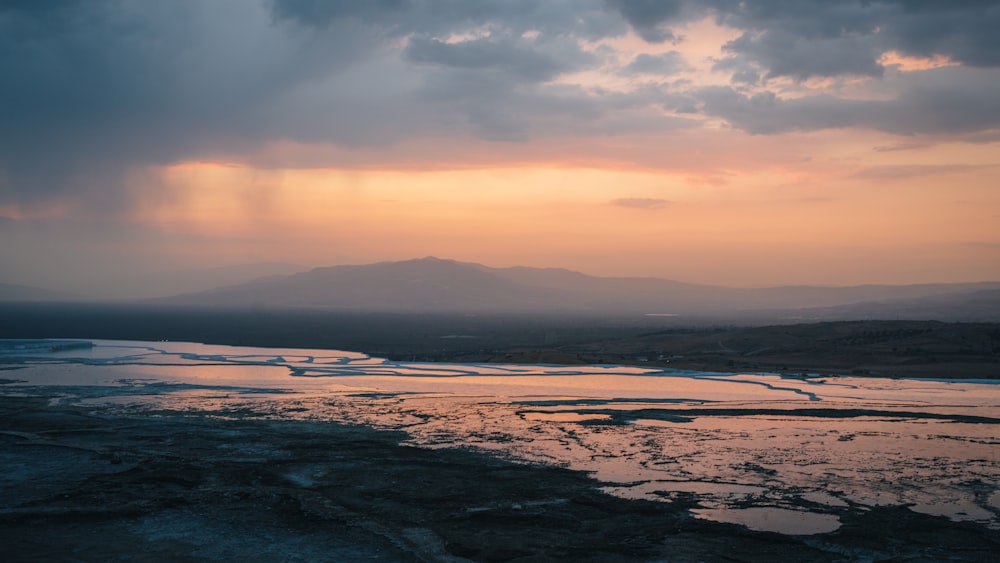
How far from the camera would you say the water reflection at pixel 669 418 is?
17.4 meters

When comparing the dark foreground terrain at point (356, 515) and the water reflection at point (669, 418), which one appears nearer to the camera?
the dark foreground terrain at point (356, 515)

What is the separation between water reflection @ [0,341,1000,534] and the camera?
17.4 meters

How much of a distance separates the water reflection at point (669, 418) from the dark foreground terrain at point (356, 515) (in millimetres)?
1168

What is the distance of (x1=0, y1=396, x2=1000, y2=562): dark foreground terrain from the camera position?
43.3 feet

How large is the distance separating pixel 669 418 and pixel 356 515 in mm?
15746

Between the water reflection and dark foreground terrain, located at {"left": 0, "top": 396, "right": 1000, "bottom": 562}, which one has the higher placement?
the water reflection

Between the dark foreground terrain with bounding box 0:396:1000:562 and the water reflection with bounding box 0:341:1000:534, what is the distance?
1168 millimetres

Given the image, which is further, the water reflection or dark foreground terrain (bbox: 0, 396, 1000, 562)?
the water reflection

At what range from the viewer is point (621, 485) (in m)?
17.8

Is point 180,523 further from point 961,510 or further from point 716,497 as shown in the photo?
point 961,510

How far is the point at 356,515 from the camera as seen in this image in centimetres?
1550

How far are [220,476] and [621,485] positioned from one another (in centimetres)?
939

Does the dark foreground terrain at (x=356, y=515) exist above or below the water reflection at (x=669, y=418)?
below

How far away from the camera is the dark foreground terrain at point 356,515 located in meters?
13.2
